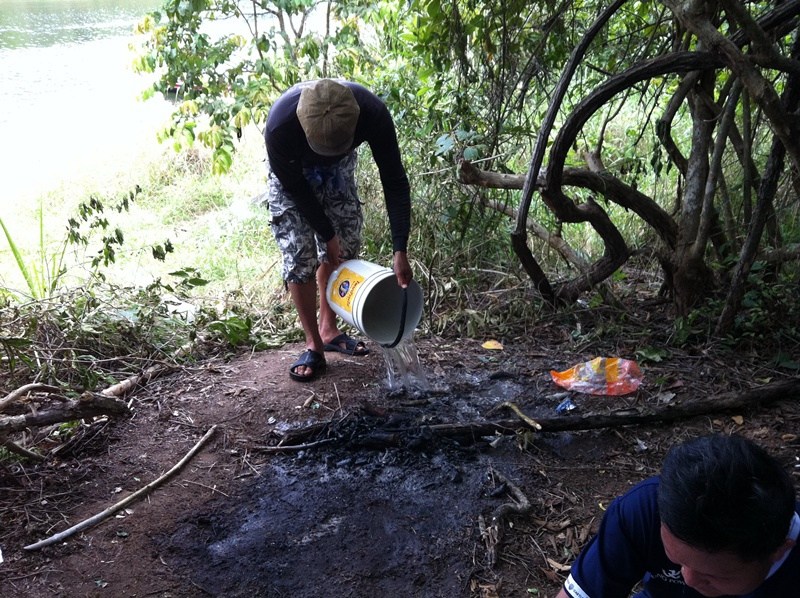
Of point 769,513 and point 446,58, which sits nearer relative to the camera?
point 769,513

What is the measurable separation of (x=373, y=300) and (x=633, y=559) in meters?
1.92

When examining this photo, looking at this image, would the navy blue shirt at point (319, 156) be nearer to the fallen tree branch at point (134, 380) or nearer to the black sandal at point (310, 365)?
the black sandal at point (310, 365)

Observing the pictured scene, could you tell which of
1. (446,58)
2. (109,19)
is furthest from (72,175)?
(446,58)

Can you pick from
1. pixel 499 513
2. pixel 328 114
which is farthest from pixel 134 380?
pixel 499 513

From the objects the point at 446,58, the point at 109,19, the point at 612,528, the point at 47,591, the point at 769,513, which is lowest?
the point at 47,591

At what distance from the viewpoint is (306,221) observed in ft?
9.86

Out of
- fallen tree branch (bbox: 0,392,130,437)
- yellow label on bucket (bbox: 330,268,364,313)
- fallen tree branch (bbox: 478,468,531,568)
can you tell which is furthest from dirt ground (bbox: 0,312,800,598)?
yellow label on bucket (bbox: 330,268,364,313)

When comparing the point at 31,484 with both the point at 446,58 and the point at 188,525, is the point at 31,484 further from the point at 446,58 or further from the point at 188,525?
the point at 446,58

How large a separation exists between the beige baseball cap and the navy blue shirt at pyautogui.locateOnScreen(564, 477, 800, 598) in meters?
1.68

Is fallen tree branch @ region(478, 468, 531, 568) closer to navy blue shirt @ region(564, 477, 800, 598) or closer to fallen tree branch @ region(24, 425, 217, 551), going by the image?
navy blue shirt @ region(564, 477, 800, 598)

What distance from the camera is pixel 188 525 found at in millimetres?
2264

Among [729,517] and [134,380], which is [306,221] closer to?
[134,380]

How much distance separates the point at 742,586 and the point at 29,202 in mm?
6307

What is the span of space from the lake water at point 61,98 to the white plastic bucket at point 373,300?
4.30 metres
